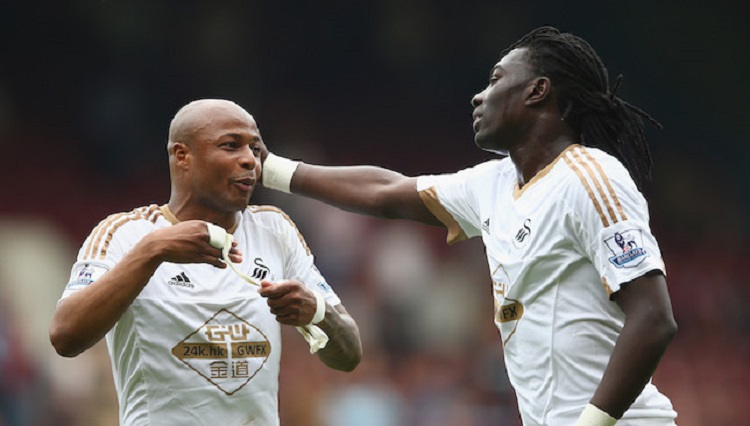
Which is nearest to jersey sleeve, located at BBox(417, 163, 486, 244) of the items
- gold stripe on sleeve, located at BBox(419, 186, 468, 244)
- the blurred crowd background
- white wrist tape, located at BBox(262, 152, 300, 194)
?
gold stripe on sleeve, located at BBox(419, 186, 468, 244)

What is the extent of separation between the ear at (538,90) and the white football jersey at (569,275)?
0.27m

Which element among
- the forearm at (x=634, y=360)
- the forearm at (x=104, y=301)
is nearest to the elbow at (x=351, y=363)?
the forearm at (x=104, y=301)

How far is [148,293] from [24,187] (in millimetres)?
8635

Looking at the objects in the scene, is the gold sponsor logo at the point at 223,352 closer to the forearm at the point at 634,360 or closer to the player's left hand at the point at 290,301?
the player's left hand at the point at 290,301

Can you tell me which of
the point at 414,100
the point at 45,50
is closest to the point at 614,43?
the point at 414,100

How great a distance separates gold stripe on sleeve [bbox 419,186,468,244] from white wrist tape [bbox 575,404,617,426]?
1.28 m

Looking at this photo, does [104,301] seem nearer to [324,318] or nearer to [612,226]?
[324,318]

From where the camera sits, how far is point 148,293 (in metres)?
4.18

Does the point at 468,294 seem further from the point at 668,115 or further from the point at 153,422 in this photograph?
the point at 153,422

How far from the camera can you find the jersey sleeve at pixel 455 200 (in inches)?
187

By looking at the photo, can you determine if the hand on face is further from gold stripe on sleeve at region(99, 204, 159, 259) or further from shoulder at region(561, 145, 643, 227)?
shoulder at region(561, 145, 643, 227)

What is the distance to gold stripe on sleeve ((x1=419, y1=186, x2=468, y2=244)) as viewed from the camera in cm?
491

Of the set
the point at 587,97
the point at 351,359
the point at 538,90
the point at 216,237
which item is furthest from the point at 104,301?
the point at 587,97

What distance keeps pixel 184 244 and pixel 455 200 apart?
1.42 metres
